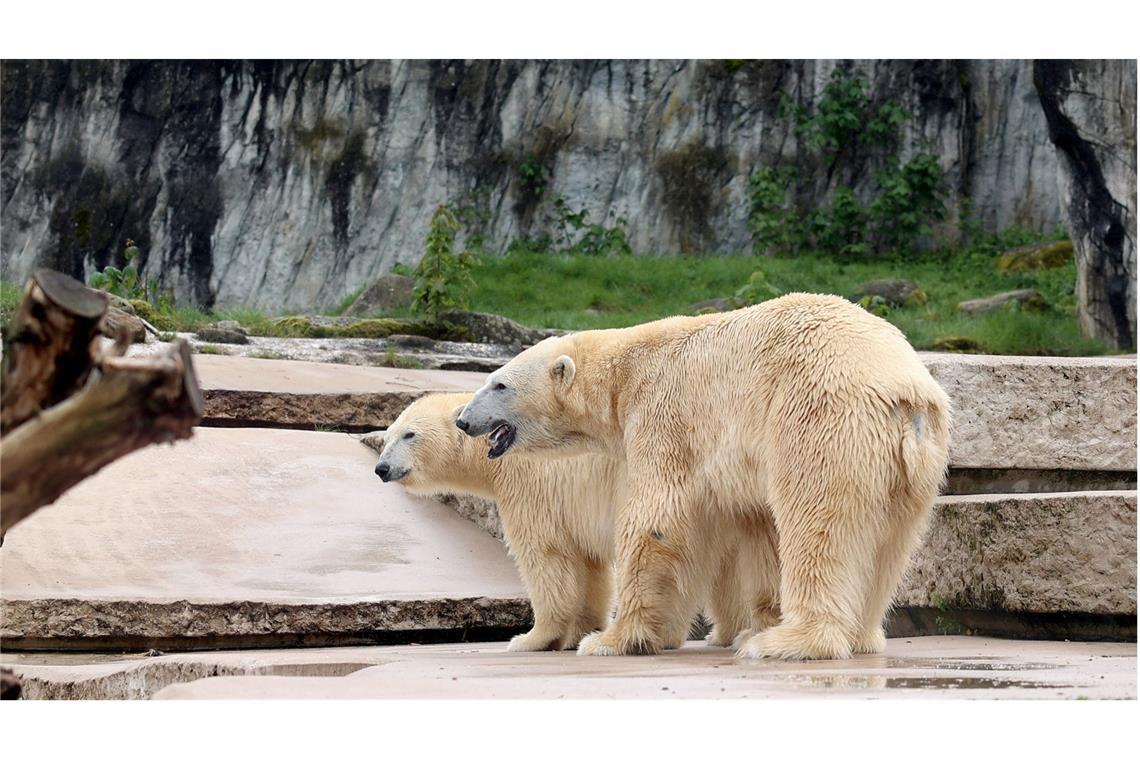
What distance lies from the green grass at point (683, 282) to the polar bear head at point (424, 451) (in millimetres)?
11228

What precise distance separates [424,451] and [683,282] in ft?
44.9

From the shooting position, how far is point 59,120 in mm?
19609

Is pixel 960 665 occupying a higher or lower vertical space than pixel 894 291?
lower

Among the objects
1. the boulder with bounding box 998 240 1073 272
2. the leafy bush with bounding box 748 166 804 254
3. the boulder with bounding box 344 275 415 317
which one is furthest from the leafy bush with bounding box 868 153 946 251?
the boulder with bounding box 344 275 415 317

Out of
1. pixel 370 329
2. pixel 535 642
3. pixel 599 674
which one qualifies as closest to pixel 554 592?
pixel 535 642

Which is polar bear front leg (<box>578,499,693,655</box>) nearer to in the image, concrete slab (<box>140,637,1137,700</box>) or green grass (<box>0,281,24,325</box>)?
concrete slab (<box>140,637,1137,700</box>)

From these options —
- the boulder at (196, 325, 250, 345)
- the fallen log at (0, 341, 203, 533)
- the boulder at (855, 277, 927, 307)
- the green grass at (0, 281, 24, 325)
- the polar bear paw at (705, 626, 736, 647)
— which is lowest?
the polar bear paw at (705, 626, 736, 647)

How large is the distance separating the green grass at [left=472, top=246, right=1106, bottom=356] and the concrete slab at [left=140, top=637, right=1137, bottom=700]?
42.7 feet

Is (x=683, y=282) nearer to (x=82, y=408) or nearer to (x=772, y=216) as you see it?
(x=772, y=216)

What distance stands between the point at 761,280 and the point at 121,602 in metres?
9.46

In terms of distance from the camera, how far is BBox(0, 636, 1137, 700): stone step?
3.13 m

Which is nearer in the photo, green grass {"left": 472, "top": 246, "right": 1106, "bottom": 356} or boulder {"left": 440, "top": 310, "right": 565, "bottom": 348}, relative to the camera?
boulder {"left": 440, "top": 310, "right": 565, "bottom": 348}

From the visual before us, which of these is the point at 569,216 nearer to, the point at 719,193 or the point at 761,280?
the point at 719,193

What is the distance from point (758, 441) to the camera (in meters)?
4.37
